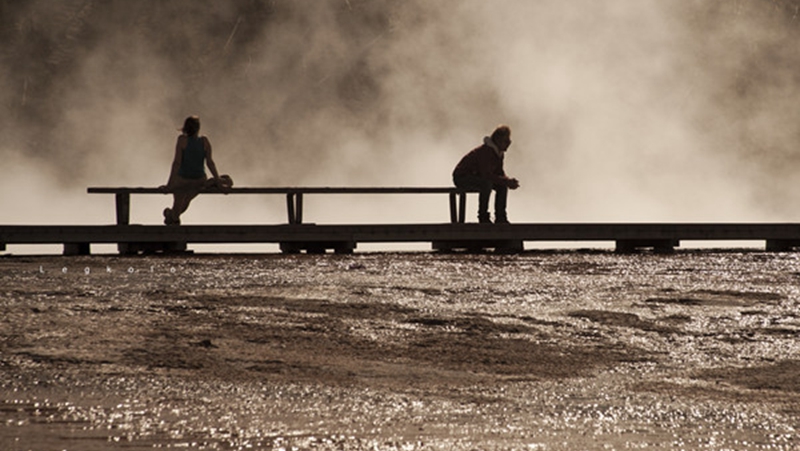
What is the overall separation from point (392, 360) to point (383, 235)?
890 centimetres

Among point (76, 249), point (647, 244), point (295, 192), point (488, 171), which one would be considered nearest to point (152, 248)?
point (76, 249)

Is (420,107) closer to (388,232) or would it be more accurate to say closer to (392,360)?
(388,232)

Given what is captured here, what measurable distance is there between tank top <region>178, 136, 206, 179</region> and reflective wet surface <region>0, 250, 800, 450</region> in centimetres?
322

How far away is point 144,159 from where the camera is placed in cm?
11394

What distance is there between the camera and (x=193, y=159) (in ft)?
51.4

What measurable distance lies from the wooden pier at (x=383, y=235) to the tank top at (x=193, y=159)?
55 cm

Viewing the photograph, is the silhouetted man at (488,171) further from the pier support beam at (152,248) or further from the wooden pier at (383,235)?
the pier support beam at (152,248)

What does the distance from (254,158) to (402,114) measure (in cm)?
1408

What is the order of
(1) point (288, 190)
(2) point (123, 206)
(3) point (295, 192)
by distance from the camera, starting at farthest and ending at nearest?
1. (3) point (295, 192)
2. (1) point (288, 190)
3. (2) point (123, 206)

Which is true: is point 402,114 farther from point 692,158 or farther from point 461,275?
point 461,275

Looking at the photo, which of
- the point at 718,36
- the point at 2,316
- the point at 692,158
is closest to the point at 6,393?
the point at 2,316

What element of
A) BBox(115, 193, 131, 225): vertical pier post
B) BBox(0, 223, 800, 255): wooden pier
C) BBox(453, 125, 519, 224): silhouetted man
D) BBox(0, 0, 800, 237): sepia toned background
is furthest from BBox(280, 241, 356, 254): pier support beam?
BBox(0, 0, 800, 237): sepia toned background

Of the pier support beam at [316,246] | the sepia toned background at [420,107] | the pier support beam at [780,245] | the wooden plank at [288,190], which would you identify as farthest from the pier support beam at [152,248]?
the sepia toned background at [420,107]

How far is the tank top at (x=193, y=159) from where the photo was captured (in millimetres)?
15586
